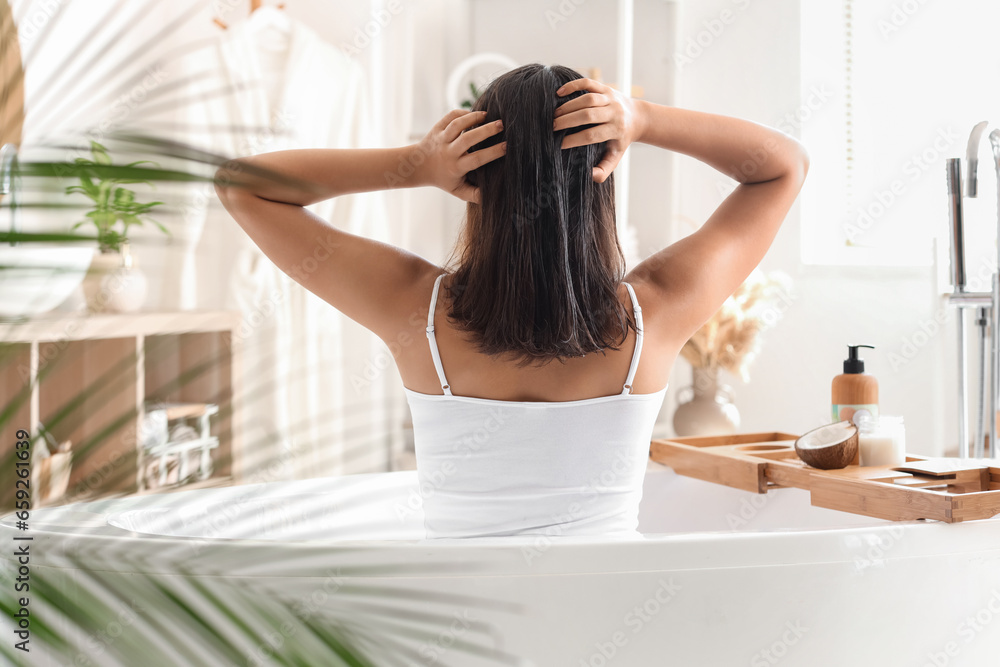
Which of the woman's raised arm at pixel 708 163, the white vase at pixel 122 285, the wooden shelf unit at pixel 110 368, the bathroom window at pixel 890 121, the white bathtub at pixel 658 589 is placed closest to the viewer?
the white bathtub at pixel 658 589

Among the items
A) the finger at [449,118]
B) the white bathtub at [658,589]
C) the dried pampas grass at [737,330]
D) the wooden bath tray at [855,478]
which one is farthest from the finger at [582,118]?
the dried pampas grass at [737,330]

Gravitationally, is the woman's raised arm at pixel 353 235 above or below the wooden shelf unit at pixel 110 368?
above

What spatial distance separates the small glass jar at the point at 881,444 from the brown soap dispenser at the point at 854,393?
32mm

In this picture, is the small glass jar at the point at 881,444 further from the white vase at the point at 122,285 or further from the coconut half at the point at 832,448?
the white vase at the point at 122,285

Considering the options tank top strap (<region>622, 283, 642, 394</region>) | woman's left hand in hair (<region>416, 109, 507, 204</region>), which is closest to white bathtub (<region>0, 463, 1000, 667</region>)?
tank top strap (<region>622, 283, 642, 394</region>)

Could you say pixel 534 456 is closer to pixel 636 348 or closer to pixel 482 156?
pixel 636 348

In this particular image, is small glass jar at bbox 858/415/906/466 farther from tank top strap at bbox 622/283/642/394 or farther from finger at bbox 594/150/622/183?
finger at bbox 594/150/622/183

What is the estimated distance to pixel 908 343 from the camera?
2516 mm

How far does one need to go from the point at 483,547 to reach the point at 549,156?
1.35 feet

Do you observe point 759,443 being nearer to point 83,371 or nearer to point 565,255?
point 565,255

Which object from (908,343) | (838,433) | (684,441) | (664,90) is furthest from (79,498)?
(908,343)

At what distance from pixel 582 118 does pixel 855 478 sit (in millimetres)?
654

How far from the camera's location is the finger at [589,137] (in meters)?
0.89

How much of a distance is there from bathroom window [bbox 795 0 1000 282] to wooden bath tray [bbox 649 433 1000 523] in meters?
1.24
